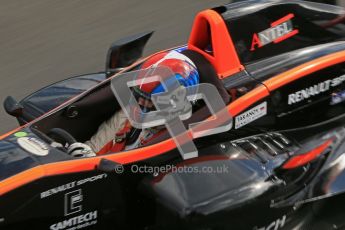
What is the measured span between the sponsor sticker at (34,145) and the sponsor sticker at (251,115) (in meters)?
1.15

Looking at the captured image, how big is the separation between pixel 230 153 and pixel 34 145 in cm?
113

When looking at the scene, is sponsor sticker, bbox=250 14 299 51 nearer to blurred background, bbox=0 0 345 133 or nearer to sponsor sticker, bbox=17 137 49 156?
sponsor sticker, bbox=17 137 49 156

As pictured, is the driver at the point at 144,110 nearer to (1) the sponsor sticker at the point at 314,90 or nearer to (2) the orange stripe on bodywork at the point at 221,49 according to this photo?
(2) the orange stripe on bodywork at the point at 221,49

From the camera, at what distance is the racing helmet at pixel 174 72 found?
12.7ft

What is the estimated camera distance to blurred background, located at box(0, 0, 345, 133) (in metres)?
6.41

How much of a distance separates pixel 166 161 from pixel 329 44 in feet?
4.50

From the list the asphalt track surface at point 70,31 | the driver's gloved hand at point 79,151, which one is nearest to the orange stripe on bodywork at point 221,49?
the driver's gloved hand at point 79,151

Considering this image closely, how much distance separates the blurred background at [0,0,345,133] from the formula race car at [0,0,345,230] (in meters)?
1.76

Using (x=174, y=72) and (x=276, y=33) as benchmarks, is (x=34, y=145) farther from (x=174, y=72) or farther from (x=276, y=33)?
(x=276, y=33)

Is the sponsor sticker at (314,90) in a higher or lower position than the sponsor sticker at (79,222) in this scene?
higher

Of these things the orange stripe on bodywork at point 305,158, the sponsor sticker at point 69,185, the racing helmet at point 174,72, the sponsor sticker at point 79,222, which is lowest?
the orange stripe on bodywork at point 305,158

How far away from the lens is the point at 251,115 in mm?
4008

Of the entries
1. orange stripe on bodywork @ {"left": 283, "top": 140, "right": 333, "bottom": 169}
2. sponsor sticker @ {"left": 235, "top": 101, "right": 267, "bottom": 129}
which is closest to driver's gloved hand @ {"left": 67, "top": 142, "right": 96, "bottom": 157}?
sponsor sticker @ {"left": 235, "top": 101, "right": 267, "bottom": 129}

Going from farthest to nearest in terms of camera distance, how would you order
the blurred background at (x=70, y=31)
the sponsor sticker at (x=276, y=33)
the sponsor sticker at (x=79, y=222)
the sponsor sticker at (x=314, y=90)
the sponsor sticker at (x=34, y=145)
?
the blurred background at (x=70, y=31) < the sponsor sticker at (x=276, y=33) < the sponsor sticker at (x=314, y=90) < the sponsor sticker at (x=34, y=145) < the sponsor sticker at (x=79, y=222)
